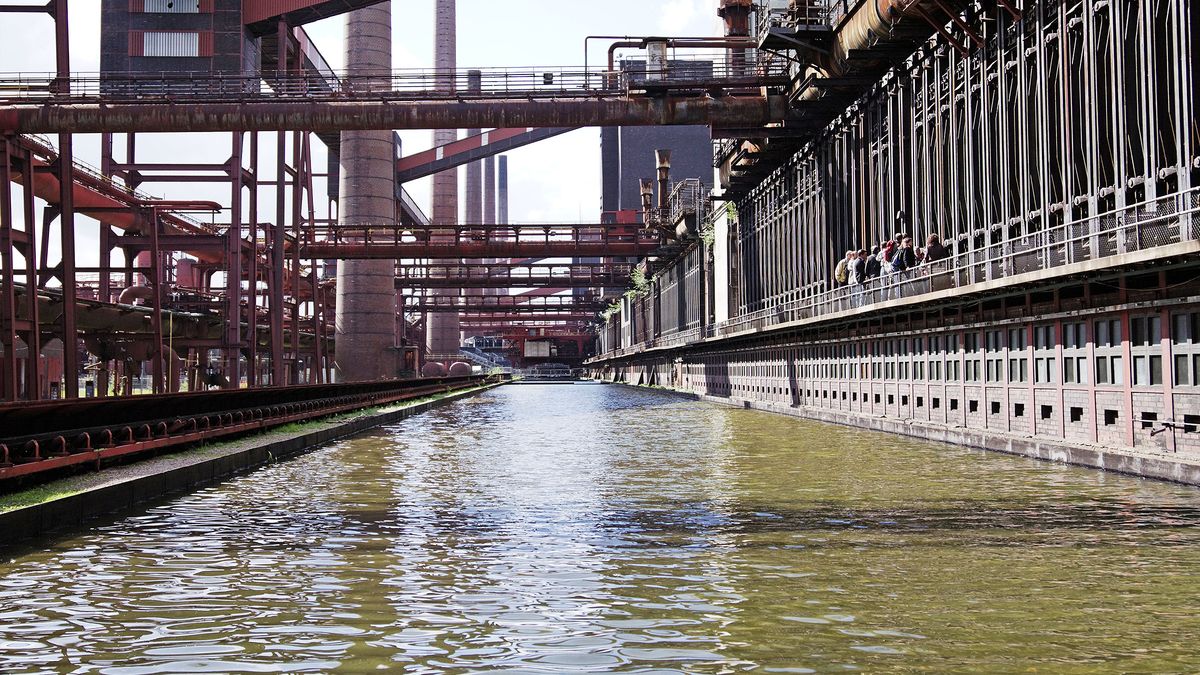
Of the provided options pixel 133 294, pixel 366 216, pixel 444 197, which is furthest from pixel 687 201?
pixel 133 294

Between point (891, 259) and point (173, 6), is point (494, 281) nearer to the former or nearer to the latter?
point (173, 6)

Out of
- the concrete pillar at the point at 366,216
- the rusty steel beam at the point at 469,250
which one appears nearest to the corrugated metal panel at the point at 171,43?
the concrete pillar at the point at 366,216

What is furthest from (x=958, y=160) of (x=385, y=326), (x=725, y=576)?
(x=385, y=326)

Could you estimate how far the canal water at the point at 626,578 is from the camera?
22.3ft

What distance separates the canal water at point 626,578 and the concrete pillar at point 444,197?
93997 millimetres

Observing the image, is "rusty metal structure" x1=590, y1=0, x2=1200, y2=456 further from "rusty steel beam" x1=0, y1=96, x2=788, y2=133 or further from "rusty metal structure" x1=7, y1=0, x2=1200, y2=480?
"rusty steel beam" x1=0, y1=96, x2=788, y2=133

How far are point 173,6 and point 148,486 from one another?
41.4 m

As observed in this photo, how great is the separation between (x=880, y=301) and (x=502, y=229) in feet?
153

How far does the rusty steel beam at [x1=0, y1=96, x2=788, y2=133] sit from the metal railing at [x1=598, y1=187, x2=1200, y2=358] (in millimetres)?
8442

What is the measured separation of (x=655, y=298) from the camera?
4028 inches

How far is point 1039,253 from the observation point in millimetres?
23375

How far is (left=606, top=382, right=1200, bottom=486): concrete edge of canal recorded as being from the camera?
16594 millimetres

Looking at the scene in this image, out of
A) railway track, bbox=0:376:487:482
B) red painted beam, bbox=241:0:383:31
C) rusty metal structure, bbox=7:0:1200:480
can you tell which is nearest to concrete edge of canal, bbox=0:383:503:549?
railway track, bbox=0:376:487:482

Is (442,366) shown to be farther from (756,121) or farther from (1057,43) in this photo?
(1057,43)
